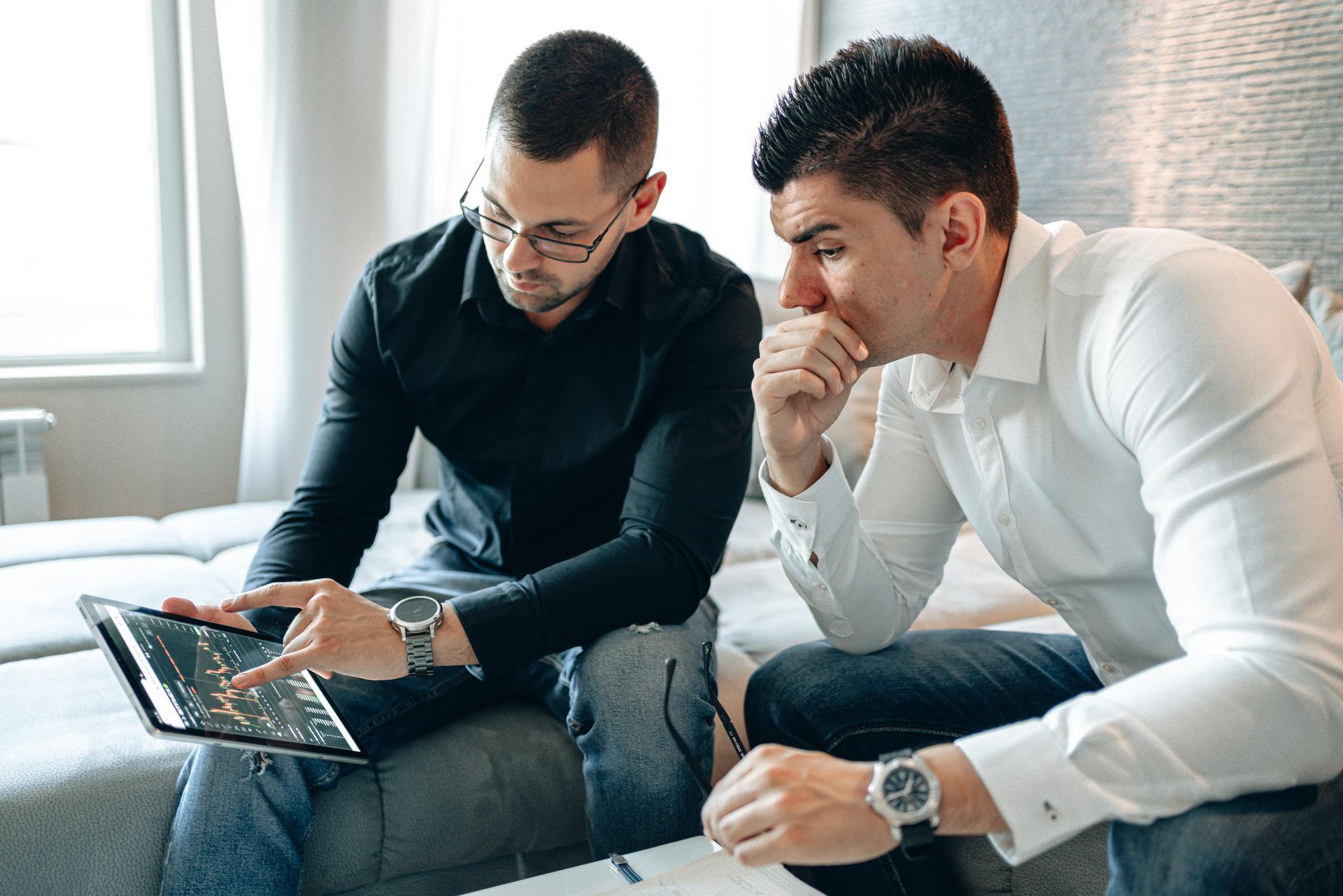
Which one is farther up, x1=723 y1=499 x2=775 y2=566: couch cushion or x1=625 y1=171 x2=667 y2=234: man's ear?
x1=625 y1=171 x2=667 y2=234: man's ear

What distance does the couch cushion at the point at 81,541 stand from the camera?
1866 mm

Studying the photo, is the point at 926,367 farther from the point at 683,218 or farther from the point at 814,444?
the point at 683,218

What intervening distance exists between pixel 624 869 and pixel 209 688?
415mm

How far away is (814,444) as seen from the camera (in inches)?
46.4

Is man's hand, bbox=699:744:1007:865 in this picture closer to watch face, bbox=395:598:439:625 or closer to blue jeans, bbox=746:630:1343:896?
blue jeans, bbox=746:630:1343:896

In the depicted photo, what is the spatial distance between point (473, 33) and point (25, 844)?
224 cm

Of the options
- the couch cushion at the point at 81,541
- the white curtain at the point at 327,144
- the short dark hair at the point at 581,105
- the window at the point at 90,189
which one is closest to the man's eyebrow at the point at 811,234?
the short dark hair at the point at 581,105

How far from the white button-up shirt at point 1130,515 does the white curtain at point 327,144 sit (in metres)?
1.71

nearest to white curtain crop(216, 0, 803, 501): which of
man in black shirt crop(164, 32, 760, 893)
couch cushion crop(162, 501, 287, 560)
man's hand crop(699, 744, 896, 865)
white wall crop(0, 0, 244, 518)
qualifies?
white wall crop(0, 0, 244, 518)

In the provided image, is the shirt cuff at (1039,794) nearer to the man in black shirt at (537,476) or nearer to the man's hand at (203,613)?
the man in black shirt at (537,476)

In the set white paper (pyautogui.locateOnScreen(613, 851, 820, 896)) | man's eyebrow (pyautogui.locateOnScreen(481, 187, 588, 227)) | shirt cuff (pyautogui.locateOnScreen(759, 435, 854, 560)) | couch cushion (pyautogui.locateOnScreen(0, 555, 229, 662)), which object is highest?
man's eyebrow (pyautogui.locateOnScreen(481, 187, 588, 227))

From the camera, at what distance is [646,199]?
143cm

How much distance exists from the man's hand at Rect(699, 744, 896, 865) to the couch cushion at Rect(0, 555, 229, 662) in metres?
1.16

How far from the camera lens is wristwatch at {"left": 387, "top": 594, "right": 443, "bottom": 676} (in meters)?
1.11
